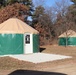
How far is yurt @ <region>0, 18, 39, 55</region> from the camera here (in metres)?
21.0

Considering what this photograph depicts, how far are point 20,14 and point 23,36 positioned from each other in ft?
52.9

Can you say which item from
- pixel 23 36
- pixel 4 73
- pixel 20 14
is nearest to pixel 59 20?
pixel 20 14

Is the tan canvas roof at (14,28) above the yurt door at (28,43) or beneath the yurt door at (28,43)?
above

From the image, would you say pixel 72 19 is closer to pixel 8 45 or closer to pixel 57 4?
pixel 57 4

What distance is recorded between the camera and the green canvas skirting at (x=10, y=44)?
2097cm

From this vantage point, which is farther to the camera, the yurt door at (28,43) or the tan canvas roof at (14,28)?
the yurt door at (28,43)

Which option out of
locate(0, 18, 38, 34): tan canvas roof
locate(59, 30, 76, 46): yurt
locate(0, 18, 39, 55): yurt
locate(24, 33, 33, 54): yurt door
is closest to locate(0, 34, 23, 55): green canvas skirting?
locate(0, 18, 39, 55): yurt

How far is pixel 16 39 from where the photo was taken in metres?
21.2

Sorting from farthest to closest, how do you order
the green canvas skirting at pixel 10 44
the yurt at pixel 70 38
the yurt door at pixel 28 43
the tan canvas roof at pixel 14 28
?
the yurt at pixel 70 38 < the yurt door at pixel 28 43 < the tan canvas roof at pixel 14 28 < the green canvas skirting at pixel 10 44

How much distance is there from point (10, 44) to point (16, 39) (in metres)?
0.67

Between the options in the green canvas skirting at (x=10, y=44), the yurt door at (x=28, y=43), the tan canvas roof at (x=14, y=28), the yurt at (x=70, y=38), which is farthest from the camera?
the yurt at (x=70, y=38)

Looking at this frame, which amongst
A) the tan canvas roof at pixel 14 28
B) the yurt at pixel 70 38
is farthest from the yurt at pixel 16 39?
the yurt at pixel 70 38

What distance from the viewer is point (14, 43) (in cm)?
2114

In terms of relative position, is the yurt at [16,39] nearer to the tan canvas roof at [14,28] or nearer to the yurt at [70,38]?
the tan canvas roof at [14,28]
